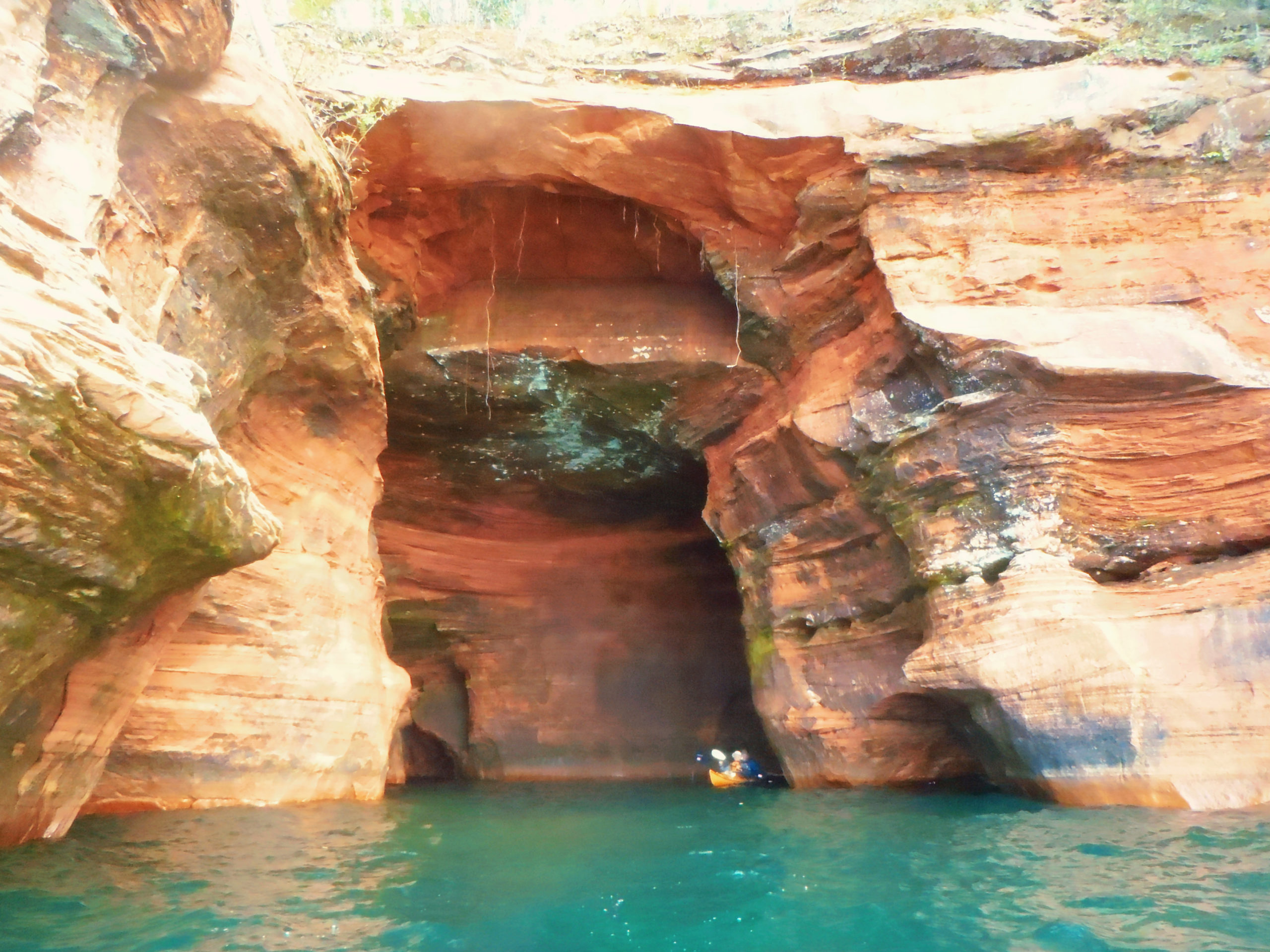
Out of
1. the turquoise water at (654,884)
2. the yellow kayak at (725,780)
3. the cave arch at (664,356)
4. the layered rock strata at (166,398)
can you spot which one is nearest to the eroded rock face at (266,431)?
the layered rock strata at (166,398)

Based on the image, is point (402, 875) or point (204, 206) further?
point (204, 206)

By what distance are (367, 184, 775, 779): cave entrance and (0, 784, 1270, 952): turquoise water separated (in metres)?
6.05

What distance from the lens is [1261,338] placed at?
8.93 metres

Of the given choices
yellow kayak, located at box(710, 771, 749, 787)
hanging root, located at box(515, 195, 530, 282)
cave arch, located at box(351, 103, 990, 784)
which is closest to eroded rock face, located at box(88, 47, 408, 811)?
cave arch, located at box(351, 103, 990, 784)

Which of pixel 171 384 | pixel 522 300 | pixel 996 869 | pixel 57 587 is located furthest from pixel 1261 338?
pixel 57 587

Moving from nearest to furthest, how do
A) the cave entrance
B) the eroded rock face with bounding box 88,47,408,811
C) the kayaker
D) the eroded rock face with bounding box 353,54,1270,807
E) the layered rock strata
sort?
the layered rock strata, the eroded rock face with bounding box 88,47,408,811, the eroded rock face with bounding box 353,54,1270,807, the cave entrance, the kayaker

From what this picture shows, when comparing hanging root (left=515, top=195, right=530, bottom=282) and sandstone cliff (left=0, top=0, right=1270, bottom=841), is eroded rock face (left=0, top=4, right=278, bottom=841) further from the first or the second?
hanging root (left=515, top=195, right=530, bottom=282)

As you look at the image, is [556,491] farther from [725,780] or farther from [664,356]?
[725,780]

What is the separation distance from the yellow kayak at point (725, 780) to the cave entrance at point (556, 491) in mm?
2926

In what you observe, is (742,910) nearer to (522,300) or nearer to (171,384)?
(171,384)

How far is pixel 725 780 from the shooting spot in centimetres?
1330

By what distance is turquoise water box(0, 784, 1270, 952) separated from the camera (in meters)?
4.26

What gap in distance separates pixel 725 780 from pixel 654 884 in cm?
803

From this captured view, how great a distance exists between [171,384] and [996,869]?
5350 millimetres
